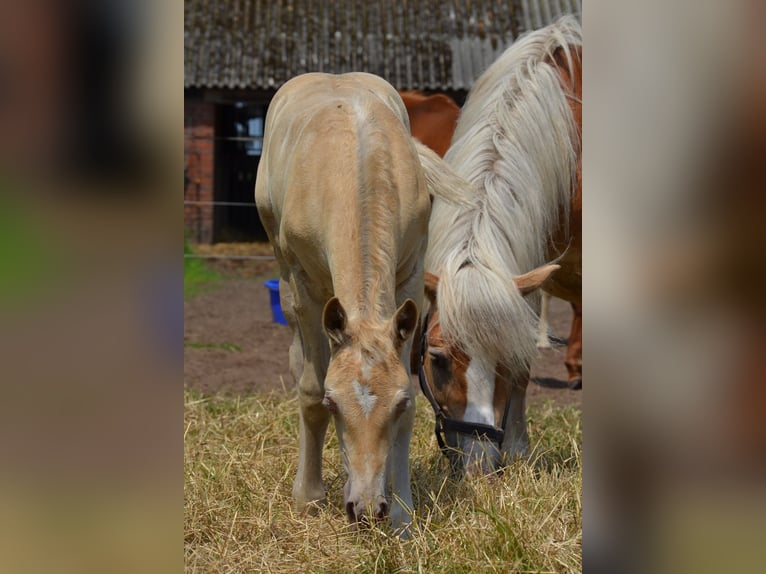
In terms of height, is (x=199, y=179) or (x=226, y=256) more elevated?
(x=199, y=179)

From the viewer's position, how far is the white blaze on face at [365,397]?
2705mm

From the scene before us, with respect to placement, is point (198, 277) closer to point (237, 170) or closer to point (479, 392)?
point (237, 170)

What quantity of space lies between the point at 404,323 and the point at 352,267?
281mm

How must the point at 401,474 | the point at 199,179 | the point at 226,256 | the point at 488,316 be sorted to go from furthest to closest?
1. the point at 199,179
2. the point at 226,256
3. the point at 488,316
4. the point at 401,474

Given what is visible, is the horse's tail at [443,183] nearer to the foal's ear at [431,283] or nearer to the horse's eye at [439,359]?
the foal's ear at [431,283]

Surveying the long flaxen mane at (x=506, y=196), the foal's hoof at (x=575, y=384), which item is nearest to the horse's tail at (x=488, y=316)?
the long flaxen mane at (x=506, y=196)

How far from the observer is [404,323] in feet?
9.33

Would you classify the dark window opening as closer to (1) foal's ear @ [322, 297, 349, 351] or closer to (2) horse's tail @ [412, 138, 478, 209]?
(2) horse's tail @ [412, 138, 478, 209]
